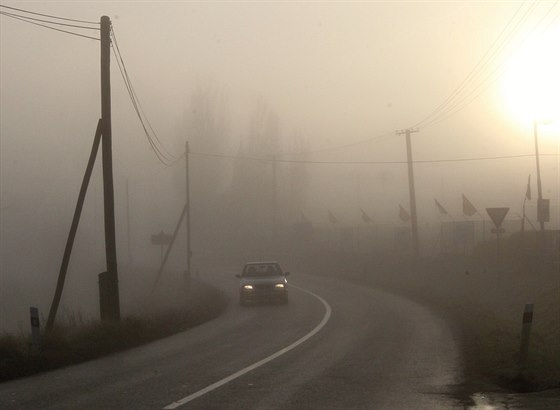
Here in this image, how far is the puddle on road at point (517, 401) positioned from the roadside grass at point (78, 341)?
314 inches

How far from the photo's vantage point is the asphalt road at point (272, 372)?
12.2 metres

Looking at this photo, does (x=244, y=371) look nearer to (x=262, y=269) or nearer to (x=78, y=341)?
(x=78, y=341)

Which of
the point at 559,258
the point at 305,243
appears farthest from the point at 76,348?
the point at 305,243

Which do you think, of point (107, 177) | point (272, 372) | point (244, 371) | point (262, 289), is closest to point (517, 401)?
point (272, 372)

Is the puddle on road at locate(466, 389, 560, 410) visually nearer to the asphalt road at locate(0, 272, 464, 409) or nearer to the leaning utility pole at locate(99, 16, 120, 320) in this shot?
the asphalt road at locate(0, 272, 464, 409)

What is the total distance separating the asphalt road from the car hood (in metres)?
9.03

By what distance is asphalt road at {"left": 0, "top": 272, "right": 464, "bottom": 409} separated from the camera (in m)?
12.2

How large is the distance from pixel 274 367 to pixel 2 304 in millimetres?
46440

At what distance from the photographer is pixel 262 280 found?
36250 mm

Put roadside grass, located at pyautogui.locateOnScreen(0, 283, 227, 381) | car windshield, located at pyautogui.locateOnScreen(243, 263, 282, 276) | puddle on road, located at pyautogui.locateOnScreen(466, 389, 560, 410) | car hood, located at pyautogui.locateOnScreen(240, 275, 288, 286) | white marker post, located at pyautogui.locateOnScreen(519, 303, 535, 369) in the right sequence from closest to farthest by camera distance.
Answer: puddle on road, located at pyautogui.locateOnScreen(466, 389, 560, 410)
white marker post, located at pyautogui.locateOnScreen(519, 303, 535, 369)
roadside grass, located at pyautogui.locateOnScreen(0, 283, 227, 381)
car hood, located at pyautogui.locateOnScreen(240, 275, 288, 286)
car windshield, located at pyautogui.locateOnScreen(243, 263, 282, 276)

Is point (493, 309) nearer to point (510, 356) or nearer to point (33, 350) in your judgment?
point (510, 356)

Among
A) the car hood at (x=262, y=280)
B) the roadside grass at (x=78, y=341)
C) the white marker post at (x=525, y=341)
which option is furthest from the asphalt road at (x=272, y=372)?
the car hood at (x=262, y=280)

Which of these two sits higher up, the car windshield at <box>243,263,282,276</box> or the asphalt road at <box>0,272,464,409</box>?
the car windshield at <box>243,263,282,276</box>

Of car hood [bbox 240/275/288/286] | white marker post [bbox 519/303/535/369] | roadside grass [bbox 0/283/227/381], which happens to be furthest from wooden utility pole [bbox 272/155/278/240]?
white marker post [bbox 519/303/535/369]
